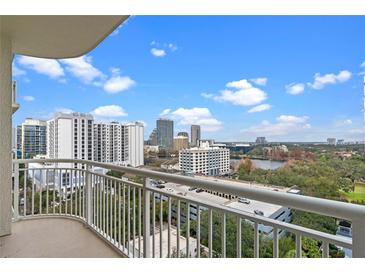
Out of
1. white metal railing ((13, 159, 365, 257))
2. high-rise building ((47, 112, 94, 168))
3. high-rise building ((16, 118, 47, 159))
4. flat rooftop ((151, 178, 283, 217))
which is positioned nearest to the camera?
white metal railing ((13, 159, 365, 257))

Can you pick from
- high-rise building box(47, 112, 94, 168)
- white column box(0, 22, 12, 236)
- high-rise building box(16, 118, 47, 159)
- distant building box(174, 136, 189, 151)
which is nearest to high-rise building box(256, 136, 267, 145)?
distant building box(174, 136, 189, 151)

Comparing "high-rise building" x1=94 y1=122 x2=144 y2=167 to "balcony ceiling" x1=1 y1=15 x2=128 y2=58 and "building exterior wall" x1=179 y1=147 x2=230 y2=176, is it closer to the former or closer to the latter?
"building exterior wall" x1=179 y1=147 x2=230 y2=176

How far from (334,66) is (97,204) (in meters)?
3.54

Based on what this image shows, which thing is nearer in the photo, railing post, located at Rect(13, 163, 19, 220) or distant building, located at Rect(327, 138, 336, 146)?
distant building, located at Rect(327, 138, 336, 146)

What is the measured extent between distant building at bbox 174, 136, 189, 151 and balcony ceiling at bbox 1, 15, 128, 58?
1.54 metres

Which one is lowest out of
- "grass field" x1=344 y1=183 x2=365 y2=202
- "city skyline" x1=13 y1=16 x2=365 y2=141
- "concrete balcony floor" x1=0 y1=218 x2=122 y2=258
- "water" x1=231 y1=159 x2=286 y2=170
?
"concrete balcony floor" x1=0 y1=218 x2=122 y2=258

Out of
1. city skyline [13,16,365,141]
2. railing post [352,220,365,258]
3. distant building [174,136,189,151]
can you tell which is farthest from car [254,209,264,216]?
distant building [174,136,189,151]

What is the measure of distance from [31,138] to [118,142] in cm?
145

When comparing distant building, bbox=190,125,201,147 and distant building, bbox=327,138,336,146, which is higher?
distant building, bbox=190,125,201,147

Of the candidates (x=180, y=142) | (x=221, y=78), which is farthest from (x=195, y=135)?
(x=221, y=78)

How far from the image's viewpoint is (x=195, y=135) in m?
3.37

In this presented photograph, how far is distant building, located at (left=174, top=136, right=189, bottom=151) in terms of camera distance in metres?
3.14

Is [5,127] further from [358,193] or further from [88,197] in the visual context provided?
[358,193]

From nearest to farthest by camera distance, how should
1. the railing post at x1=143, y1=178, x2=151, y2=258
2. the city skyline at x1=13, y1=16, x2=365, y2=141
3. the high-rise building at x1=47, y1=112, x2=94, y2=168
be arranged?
the railing post at x1=143, y1=178, x2=151, y2=258 < the city skyline at x1=13, y1=16, x2=365, y2=141 < the high-rise building at x1=47, y1=112, x2=94, y2=168
